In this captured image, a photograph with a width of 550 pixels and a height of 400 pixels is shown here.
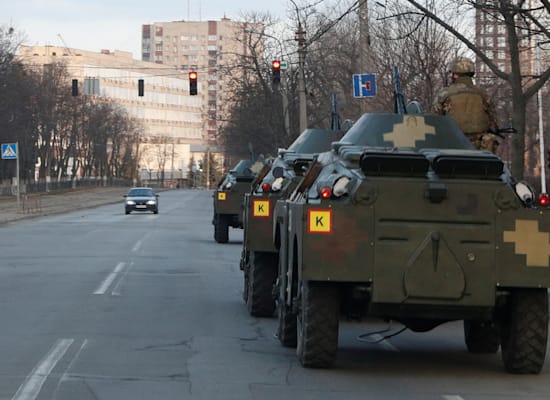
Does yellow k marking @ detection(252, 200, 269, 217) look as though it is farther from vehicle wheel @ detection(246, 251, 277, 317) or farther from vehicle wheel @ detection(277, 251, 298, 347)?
vehicle wheel @ detection(277, 251, 298, 347)

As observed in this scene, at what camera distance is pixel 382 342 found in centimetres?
1352

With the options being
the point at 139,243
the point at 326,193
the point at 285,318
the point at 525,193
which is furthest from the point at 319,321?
the point at 139,243

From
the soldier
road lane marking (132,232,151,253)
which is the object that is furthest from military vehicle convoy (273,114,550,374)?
road lane marking (132,232,151,253)

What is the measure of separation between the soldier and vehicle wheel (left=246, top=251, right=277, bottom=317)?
2.78 meters

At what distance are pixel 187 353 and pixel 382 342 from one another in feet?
7.93

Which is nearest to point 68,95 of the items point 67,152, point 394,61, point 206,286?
point 67,152

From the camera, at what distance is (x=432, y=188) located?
34.4 ft

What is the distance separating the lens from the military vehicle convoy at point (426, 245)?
34.3 ft

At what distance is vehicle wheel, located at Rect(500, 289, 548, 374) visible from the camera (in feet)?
35.3

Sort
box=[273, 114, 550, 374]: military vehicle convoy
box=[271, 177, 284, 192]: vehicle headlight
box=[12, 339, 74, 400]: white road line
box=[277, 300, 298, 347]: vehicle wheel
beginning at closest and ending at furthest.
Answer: box=[12, 339, 74, 400]: white road line < box=[273, 114, 550, 374]: military vehicle convoy < box=[277, 300, 298, 347]: vehicle wheel < box=[271, 177, 284, 192]: vehicle headlight

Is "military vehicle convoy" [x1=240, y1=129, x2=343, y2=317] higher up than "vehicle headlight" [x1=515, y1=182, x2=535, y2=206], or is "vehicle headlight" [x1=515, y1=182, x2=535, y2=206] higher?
"vehicle headlight" [x1=515, y1=182, x2=535, y2=206]

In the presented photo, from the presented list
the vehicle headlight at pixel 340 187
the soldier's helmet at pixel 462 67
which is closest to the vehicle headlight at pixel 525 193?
the vehicle headlight at pixel 340 187

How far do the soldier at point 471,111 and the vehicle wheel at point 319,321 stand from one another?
406cm

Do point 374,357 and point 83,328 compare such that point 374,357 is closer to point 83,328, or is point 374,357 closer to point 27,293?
point 83,328
